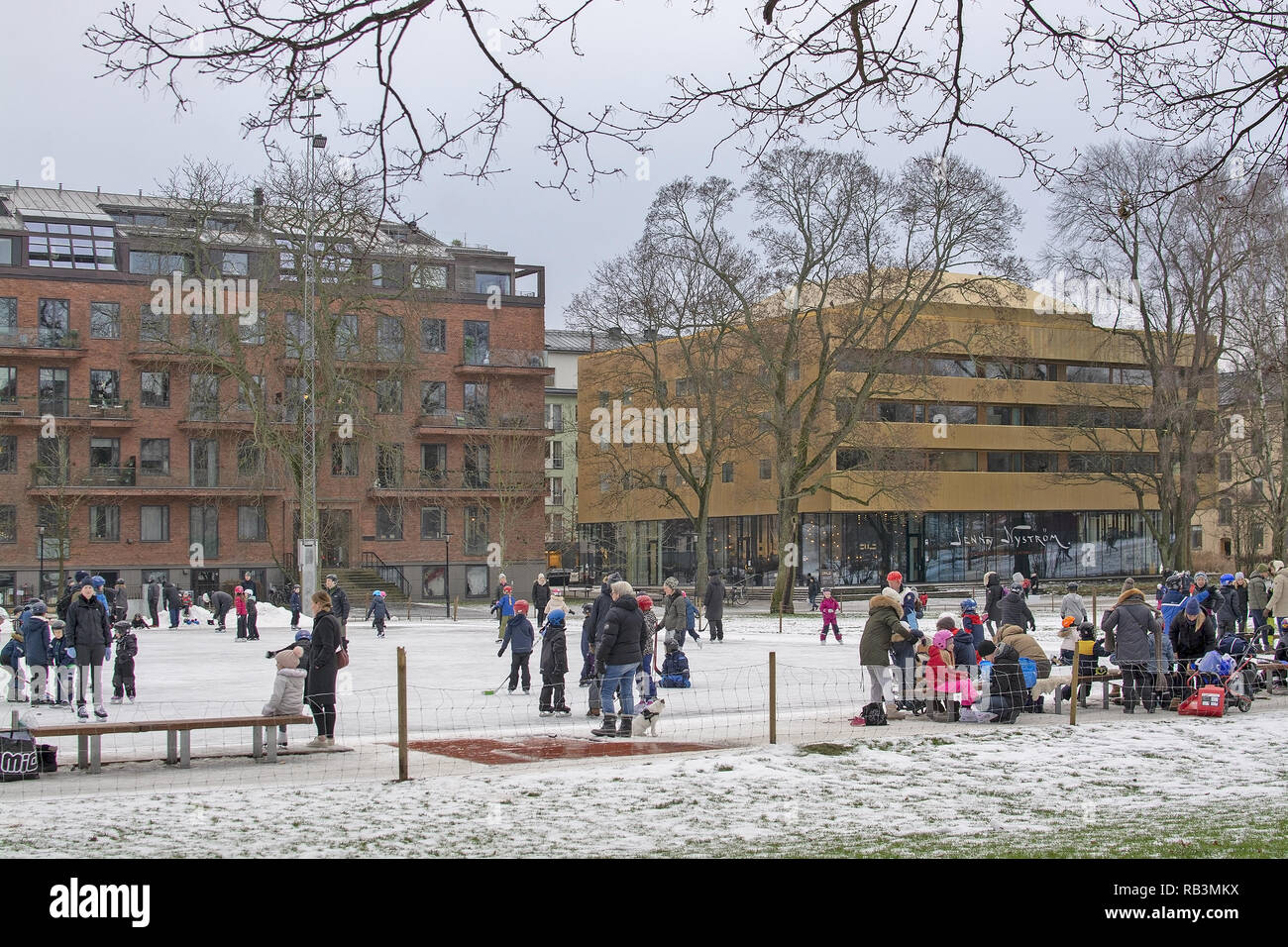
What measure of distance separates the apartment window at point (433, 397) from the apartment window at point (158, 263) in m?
13.5

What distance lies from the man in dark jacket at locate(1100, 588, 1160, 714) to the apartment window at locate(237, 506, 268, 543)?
5055 cm

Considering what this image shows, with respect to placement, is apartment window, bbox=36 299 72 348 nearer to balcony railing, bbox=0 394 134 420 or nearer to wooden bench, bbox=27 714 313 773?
balcony railing, bbox=0 394 134 420

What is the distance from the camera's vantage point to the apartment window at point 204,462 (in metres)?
61.8

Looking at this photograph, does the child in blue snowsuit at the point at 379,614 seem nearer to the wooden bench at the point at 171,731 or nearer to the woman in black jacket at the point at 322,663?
the woman in black jacket at the point at 322,663

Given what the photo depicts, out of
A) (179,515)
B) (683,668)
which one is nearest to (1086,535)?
(179,515)

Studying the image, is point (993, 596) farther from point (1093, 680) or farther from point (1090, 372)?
point (1090, 372)

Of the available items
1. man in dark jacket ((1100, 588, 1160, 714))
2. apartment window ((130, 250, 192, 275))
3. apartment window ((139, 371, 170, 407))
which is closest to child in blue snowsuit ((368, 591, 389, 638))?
apartment window ((130, 250, 192, 275))

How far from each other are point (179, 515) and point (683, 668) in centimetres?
4547

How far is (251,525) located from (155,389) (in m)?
7.37

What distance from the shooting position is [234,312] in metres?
47.2

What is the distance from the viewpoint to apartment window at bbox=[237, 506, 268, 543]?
62519 millimetres

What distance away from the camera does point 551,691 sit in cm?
1773

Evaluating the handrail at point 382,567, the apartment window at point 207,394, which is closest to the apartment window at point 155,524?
the apartment window at point 207,394
